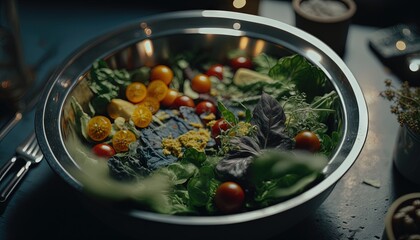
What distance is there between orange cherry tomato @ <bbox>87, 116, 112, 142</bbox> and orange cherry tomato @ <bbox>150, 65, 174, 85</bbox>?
0.69 feet

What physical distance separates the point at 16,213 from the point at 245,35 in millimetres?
707

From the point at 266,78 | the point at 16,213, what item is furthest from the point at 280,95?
the point at 16,213

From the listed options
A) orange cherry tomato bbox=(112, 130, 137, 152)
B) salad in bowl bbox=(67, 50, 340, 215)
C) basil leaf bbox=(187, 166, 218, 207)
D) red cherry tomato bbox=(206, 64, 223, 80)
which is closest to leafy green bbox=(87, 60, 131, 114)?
salad in bowl bbox=(67, 50, 340, 215)

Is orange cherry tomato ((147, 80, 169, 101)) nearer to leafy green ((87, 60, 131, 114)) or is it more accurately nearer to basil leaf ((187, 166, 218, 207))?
leafy green ((87, 60, 131, 114))

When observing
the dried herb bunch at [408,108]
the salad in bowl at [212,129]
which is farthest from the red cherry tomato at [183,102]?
the dried herb bunch at [408,108]

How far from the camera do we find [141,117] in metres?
1.34

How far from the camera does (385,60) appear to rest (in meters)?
1.59

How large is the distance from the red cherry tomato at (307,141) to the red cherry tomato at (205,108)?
278 millimetres

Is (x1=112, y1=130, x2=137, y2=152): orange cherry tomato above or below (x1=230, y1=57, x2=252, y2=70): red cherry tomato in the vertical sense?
below

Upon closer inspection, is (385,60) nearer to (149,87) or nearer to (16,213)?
(149,87)

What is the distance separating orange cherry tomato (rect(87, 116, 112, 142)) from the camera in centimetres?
130

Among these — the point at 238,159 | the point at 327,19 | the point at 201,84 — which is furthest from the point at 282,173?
the point at 327,19

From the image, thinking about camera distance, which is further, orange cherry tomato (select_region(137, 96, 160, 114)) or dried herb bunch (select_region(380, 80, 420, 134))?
orange cherry tomato (select_region(137, 96, 160, 114))

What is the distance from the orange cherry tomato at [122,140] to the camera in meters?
1.29
